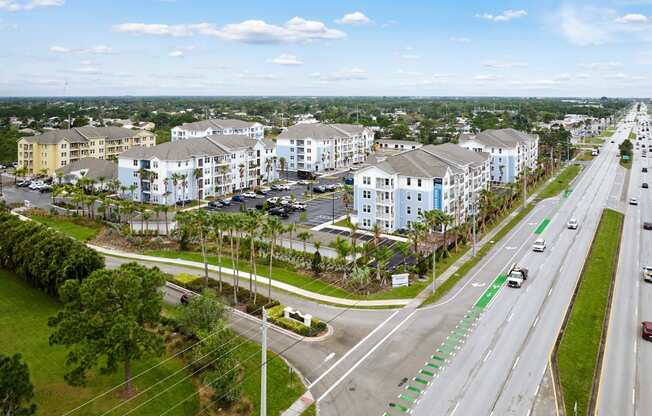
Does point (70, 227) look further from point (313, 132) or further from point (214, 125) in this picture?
point (214, 125)

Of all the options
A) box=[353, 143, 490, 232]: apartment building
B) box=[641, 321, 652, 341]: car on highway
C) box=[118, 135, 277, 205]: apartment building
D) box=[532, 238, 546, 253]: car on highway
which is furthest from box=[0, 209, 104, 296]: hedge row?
box=[532, 238, 546, 253]: car on highway

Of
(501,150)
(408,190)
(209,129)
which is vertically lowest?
(408,190)

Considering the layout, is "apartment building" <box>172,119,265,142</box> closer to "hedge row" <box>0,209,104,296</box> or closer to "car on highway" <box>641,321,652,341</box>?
"hedge row" <box>0,209,104,296</box>

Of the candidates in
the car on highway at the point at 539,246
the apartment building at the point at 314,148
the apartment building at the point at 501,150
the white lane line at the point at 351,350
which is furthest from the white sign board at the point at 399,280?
the apartment building at the point at 314,148

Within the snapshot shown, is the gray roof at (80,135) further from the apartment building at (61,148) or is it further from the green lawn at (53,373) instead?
the green lawn at (53,373)

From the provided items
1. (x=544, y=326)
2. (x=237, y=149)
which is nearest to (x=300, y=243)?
(x=544, y=326)

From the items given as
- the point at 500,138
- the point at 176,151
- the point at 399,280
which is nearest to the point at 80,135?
the point at 176,151
